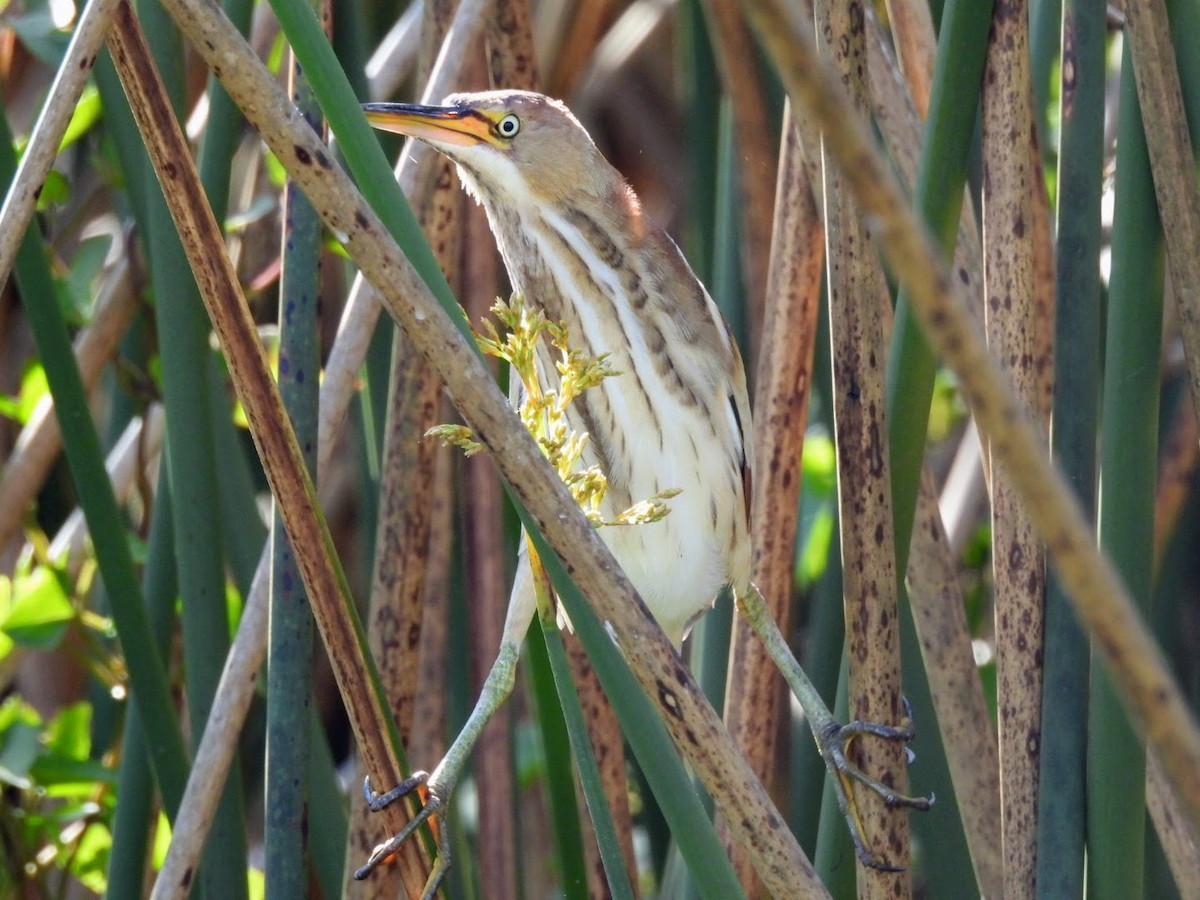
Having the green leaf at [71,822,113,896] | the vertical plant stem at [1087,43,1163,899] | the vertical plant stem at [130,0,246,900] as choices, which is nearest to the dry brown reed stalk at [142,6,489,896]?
the vertical plant stem at [130,0,246,900]

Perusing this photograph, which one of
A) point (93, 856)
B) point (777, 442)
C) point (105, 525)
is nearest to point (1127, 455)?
point (777, 442)

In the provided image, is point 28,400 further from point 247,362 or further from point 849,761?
point 849,761

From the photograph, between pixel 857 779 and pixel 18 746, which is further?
pixel 18 746

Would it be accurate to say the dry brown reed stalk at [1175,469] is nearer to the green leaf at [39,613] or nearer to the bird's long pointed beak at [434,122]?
the bird's long pointed beak at [434,122]

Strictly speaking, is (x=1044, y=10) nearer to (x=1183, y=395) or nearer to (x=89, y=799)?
(x=1183, y=395)

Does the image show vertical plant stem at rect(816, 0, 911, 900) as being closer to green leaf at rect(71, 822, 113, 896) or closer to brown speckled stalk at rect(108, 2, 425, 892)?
brown speckled stalk at rect(108, 2, 425, 892)
